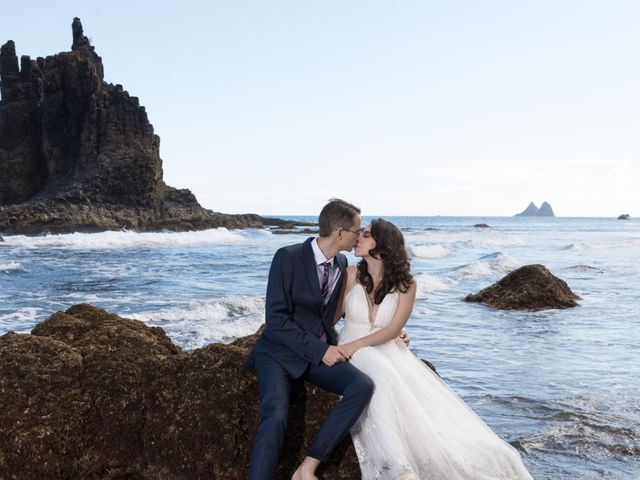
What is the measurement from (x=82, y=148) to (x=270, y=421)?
72.5 m

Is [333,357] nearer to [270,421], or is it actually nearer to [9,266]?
[270,421]

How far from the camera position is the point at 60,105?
239 ft

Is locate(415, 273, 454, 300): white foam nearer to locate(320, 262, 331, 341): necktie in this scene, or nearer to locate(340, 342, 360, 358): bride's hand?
locate(320, 262, 331, 341): necktie

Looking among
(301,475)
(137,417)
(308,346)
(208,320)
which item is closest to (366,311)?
(308,346)

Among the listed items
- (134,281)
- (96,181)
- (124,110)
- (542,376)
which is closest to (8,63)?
(124,110)

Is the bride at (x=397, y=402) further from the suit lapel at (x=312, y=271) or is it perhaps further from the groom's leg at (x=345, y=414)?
the suit lapel at (x=312, y=271)

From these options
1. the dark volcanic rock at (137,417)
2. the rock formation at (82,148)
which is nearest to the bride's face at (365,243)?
the dark volcanic rock at (137,417)

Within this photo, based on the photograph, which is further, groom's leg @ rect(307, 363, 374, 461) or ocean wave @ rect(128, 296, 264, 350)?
ocean wave @ rect(128, 296, 264, 350)

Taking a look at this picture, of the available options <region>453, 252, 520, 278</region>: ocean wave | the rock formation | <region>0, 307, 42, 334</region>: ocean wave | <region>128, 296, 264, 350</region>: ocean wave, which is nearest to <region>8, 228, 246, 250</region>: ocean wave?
the rock formation

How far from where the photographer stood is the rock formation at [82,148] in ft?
216

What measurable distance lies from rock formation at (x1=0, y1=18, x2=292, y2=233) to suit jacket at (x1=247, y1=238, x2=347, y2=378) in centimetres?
5910

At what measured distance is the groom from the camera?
12.9 feet

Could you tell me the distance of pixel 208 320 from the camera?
13.1m

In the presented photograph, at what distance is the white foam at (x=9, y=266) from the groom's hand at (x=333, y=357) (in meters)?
22.8
